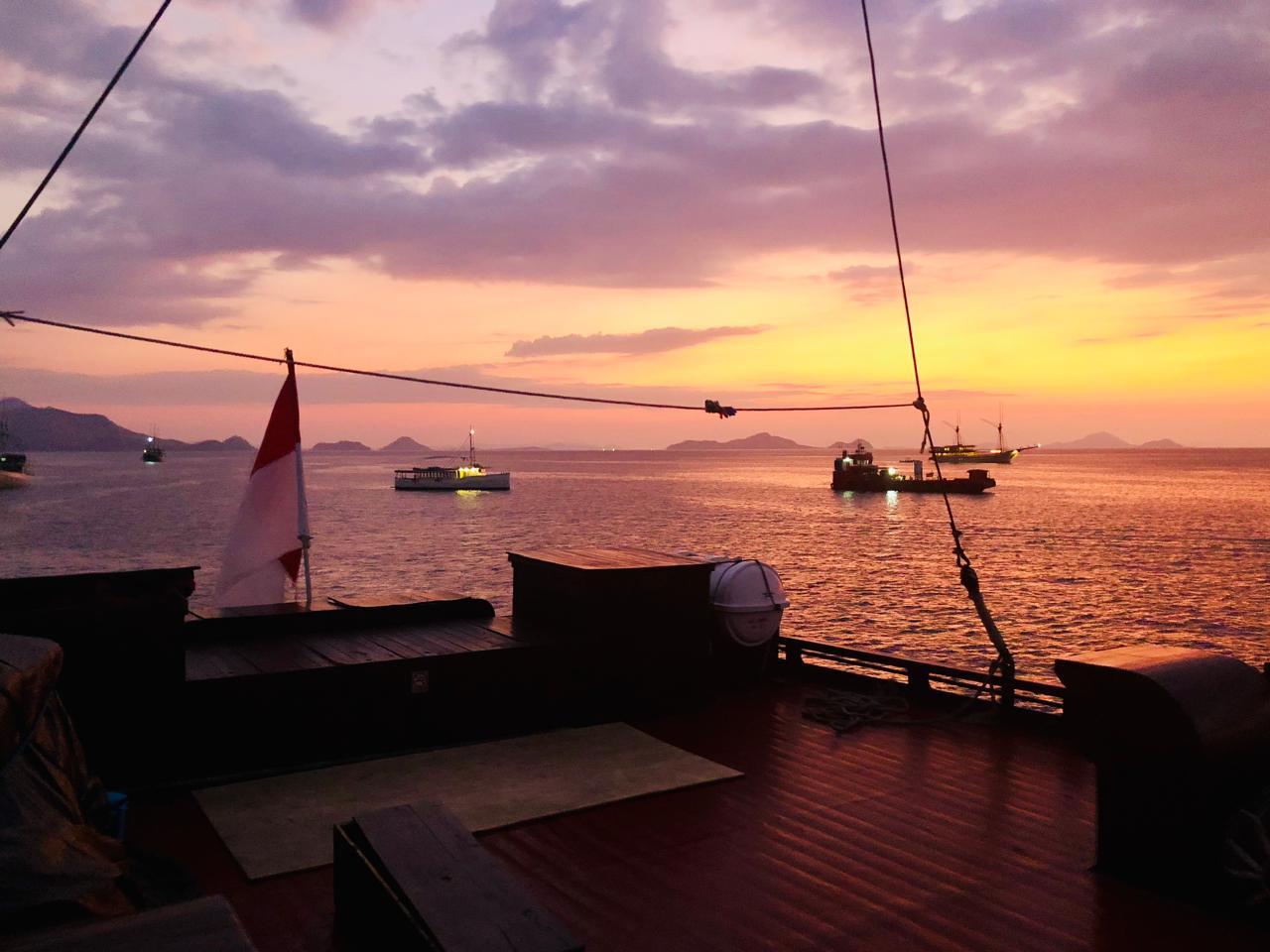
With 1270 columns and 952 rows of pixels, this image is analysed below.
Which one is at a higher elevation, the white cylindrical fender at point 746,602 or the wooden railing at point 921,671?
the white cylindrical fender at point 746,602

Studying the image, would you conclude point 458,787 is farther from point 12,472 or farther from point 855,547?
point 12,472

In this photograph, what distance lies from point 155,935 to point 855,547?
244 feet

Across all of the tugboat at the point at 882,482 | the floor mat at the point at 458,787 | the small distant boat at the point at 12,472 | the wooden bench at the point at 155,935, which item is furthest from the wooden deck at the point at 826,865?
the small distant boat at the point at 12,472

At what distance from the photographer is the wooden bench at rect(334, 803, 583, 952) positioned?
3887 millimetres

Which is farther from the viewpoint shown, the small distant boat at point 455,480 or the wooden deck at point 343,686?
the small distant boat at point 455,480

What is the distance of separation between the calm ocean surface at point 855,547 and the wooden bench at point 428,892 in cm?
2999

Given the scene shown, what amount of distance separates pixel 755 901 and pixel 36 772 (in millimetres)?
4129

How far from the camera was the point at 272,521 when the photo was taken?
1064 cm

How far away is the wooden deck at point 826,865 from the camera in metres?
5.12

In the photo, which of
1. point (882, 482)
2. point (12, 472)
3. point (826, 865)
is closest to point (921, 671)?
point (826, 865)

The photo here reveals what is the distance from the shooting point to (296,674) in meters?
7.89

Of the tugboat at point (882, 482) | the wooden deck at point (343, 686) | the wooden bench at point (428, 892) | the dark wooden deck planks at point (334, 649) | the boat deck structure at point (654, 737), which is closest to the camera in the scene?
the wooden bench at point (428, 892)

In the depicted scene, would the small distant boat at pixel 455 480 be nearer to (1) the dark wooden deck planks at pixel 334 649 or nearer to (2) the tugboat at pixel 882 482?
(2) the tugboat at pixel 882 482

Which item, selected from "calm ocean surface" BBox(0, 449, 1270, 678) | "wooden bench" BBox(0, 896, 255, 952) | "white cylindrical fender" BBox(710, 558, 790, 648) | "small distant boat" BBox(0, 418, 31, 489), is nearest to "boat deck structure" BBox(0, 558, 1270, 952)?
"white cylindrical fender" BBox(710, 558, 790, 648)
